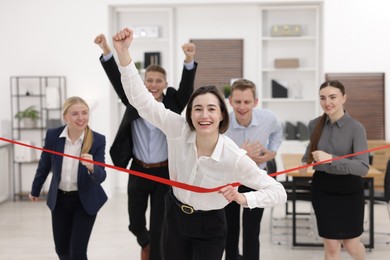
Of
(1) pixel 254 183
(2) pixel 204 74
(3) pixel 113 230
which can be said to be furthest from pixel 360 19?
(1) pixel 254 183

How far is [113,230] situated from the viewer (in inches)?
264

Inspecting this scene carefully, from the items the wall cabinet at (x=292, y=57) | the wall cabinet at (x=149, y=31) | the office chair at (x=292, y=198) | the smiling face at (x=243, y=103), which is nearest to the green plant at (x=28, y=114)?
the wall cabinet at (x=149, y=31)

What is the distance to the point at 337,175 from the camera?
418 cm

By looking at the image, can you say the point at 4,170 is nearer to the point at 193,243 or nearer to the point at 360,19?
the point at 360,19

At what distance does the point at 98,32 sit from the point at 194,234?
588cm

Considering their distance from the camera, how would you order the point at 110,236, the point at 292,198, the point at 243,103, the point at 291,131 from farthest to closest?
the point at 291,131 < the point at 110,236 < the point at 292,198 < the point at 243,103

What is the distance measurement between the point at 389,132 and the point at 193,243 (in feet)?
19.2

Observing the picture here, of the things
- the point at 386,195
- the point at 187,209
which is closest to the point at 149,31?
the point at 386,195

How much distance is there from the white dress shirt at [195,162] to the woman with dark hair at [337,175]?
45.5 inches

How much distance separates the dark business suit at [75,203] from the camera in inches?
156

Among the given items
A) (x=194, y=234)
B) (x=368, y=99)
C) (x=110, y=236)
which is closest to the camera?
(x=194, y=234)

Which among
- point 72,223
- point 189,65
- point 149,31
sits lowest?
point 72,223

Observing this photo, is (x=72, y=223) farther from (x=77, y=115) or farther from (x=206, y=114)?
(x=206, y=114)

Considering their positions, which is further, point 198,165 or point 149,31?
point 149,31
